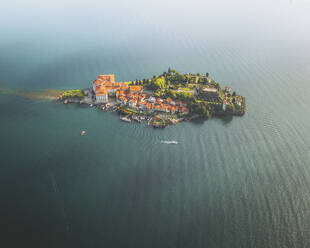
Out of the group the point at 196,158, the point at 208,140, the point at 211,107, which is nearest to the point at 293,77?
the point at 211,107

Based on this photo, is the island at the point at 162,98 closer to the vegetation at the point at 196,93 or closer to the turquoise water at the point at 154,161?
the vegetation at the point at 196,93

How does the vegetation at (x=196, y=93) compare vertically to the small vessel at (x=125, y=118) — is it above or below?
above

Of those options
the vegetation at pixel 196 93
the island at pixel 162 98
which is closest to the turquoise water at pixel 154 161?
the island at pixel 162 98

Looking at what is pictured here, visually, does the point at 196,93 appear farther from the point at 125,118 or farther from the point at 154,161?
the point at 154,161

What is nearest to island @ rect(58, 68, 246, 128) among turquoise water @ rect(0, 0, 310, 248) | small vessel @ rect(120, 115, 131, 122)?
small vessel @ rect(120, 115, 131, 122)

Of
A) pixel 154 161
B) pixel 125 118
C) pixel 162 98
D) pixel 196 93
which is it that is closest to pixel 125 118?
pixel 125 118

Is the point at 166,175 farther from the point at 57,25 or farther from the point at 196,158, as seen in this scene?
the point at 57,25
